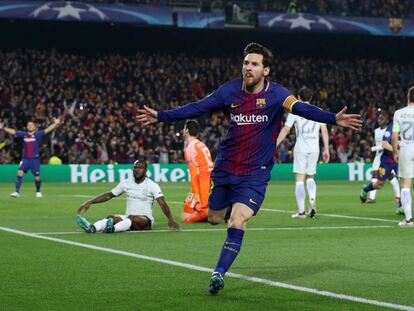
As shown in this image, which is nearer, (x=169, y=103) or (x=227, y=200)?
(x=227, y=200)

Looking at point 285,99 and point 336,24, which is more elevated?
point 336,24

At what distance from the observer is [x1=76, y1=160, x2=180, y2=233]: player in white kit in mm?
15961

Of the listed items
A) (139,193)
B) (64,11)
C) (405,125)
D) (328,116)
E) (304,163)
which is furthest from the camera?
(64,11)

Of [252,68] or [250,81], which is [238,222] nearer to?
[250,81]

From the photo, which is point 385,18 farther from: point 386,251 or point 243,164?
point 243,164

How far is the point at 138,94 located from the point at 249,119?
38.2 meters

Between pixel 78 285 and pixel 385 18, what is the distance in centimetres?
4552

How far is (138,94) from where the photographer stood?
47875mm

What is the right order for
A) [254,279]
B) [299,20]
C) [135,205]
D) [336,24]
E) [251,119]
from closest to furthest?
[251,119], [254,279], [135,205], [299,20], [336,24]

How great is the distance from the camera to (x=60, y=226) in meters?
17.6

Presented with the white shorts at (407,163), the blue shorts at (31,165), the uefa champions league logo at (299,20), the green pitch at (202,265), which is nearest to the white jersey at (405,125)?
the white shorts at (407,163)

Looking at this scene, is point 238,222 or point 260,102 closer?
point 238,222

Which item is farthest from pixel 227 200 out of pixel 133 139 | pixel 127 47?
pixel 127 47

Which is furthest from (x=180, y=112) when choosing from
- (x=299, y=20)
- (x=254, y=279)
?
(x=299, y=20)
